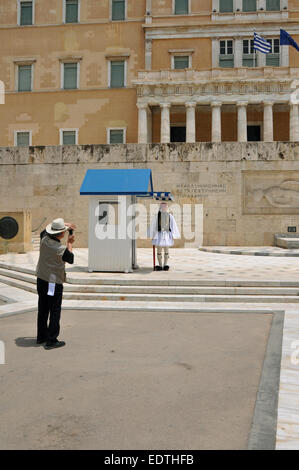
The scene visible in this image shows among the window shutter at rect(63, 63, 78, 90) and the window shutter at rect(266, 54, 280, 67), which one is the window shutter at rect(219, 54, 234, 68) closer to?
the window shutter at rect(266, 54, 280, 67)

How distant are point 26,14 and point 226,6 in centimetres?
1800

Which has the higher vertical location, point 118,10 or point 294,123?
point 118,10

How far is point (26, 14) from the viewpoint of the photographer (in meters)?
36.4

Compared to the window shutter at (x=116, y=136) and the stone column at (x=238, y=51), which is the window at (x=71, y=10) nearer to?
the window shutter at (x=116, y=136)

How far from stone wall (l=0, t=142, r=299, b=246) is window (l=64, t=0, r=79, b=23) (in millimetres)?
20956

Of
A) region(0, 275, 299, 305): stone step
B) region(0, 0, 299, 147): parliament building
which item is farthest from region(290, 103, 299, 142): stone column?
region(0, 275, 299, 305): stone step

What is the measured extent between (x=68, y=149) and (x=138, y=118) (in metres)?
14.2

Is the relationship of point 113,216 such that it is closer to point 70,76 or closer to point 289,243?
point 289,243

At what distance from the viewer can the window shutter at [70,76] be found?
Result: 3572cm

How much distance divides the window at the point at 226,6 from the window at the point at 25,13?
17.1 meters

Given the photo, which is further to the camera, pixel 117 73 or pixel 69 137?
pixel 69 137

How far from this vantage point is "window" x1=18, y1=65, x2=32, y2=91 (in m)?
36.1

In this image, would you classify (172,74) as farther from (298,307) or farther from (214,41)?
(298,307)

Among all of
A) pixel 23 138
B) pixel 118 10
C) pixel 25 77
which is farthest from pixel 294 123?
pixel 25 77
